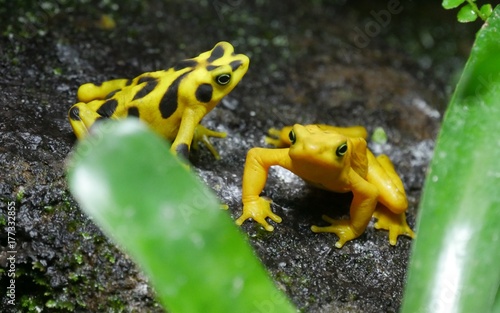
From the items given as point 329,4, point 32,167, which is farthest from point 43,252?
point 329,4

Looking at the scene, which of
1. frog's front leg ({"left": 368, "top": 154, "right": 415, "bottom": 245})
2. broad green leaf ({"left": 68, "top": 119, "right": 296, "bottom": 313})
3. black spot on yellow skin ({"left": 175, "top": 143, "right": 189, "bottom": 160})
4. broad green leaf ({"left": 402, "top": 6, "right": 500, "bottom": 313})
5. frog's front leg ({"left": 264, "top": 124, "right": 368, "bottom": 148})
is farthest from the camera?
frog's front leg ({"left": 264, "top": 124, "right": 368, "bottom": 148})

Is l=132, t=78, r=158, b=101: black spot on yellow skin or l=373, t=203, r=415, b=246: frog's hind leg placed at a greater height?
l=132, t=78, r=158, b=101: black spot on yellow skin

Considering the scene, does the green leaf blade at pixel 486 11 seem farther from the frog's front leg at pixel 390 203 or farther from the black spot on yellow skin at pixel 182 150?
the black spot on yellow skin at pixel 182 150

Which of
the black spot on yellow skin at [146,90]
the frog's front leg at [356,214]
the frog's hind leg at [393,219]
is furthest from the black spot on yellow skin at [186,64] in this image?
the frog's hind leg at [393,219]

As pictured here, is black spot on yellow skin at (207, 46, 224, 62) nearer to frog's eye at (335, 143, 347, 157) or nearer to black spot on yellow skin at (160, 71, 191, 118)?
black spot on yellow skin at (160, 71, 191, 118)

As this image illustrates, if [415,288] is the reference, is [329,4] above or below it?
below

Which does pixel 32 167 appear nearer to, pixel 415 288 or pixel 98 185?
pixel 98 185

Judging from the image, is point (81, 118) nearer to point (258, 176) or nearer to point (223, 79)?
point (223, 79)

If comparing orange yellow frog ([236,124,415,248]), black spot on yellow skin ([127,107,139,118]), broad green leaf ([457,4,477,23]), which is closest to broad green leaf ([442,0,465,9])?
broad green leaf ([457,4,477,23])

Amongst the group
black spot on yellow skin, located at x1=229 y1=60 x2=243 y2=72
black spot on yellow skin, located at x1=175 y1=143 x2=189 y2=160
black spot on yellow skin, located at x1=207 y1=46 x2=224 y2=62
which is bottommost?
black spot on yellow skin, located at x1=175 y1=143 x2=189 y2=160
